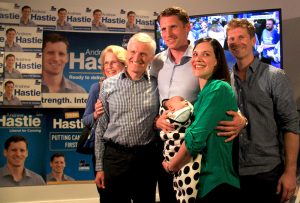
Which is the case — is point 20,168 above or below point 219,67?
below

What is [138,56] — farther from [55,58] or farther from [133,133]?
[55,58]

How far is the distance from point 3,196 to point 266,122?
3051 millimetres

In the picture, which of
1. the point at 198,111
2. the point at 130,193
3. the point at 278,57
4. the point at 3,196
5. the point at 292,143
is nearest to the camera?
the point at 198,111

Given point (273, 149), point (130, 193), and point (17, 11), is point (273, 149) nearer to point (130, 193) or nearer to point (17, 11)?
point (130, 193)

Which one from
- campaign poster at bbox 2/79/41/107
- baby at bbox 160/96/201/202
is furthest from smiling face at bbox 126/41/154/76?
campaign poster at bbox 2/79/41/107

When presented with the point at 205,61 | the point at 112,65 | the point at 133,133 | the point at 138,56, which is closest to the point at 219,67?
the point at 205,61

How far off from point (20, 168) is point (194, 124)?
2830mm

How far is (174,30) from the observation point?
2.02m

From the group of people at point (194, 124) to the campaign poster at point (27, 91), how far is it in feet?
6.11

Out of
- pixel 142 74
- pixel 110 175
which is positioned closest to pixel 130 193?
pixel 110 175

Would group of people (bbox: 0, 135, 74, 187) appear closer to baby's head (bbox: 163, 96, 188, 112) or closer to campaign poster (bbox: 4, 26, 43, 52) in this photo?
campaign poster (bbox: 4, 26, 43, 52)

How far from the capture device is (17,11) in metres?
3.83

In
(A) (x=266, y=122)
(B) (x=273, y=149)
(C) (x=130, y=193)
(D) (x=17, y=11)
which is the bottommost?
(C) (x=130, y=193)

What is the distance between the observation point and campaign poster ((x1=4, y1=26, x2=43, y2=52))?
384 cm
